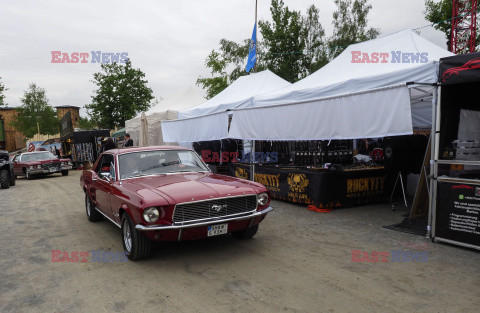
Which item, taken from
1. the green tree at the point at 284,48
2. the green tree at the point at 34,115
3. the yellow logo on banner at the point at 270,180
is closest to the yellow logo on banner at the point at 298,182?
the yellow logo on banner at the point at 270,180

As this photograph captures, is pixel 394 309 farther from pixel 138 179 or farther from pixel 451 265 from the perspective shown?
pixel 138 179

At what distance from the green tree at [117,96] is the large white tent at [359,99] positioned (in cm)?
2606

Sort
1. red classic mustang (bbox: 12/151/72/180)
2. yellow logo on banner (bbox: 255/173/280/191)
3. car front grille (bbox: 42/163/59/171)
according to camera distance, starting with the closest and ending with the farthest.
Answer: yellow logo on banner (bbox: 255/173/280/191) < red classic mustang (bbox: 12/151/72/180) < car front grille (bbox: 42/163/59/171)

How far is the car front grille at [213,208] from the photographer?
13.1ft

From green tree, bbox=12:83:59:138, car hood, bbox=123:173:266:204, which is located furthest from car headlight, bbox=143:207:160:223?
green tree, bbox=12:83:59:138

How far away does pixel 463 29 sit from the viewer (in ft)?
90.1

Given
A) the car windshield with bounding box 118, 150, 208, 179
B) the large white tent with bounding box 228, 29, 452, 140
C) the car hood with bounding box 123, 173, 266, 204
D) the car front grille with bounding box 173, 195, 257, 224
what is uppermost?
the large white tent with bounding box 228, 29, 452, 140

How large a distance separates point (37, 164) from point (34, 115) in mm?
44328

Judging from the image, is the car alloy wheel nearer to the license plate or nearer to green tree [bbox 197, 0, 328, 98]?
the license plate

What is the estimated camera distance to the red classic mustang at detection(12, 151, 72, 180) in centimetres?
1654

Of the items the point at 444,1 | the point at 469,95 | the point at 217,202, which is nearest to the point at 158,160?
the point at 217,202

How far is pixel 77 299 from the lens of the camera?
3408mm

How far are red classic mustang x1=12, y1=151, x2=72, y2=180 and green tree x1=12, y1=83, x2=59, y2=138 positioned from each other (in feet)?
→ 131

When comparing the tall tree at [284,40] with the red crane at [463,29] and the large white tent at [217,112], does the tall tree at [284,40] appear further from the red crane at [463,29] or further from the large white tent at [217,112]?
the large white tent at [217,112]
